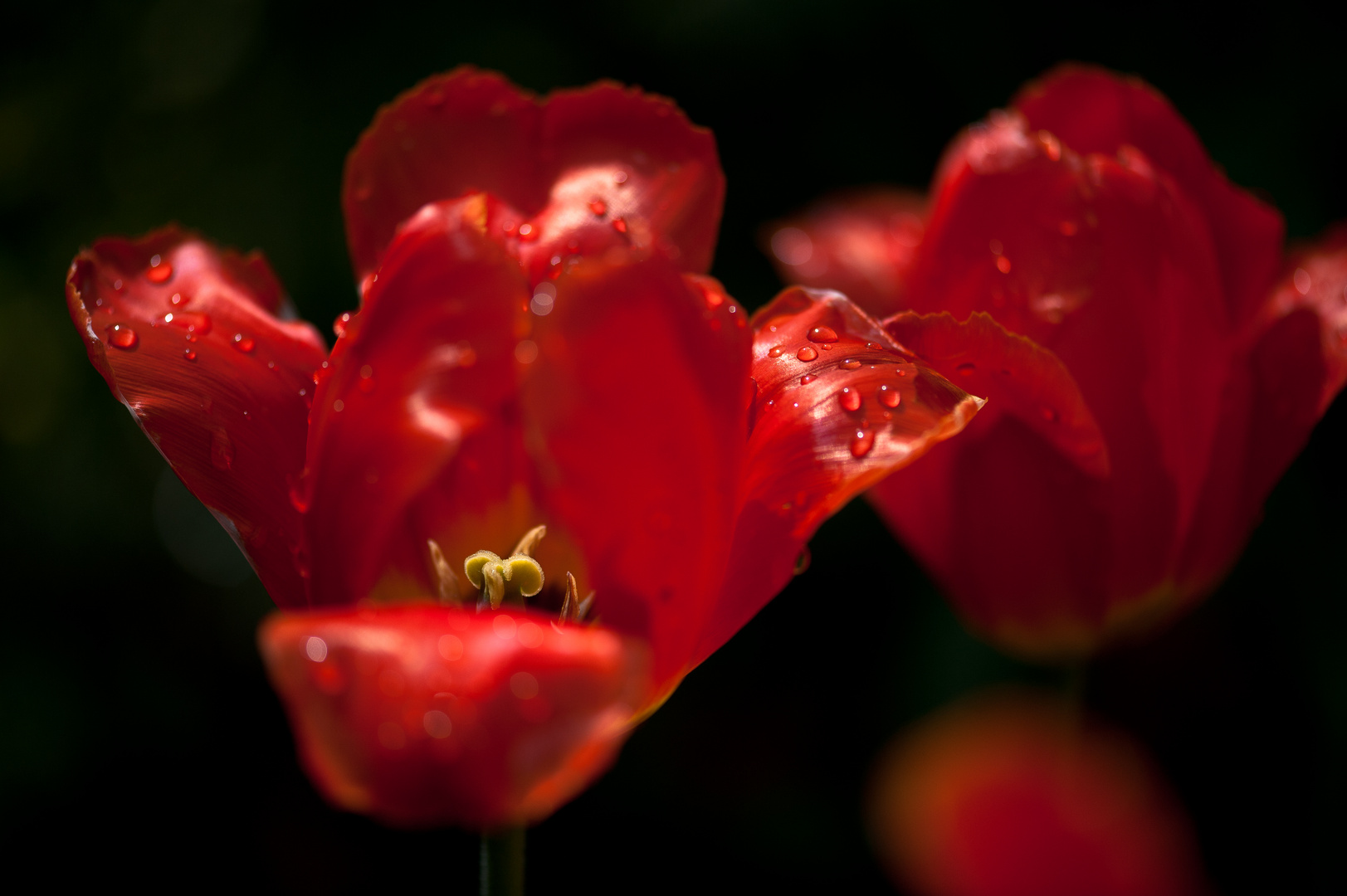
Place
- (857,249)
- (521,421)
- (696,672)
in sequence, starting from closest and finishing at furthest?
(521,421) < (857,249) < (696,672)

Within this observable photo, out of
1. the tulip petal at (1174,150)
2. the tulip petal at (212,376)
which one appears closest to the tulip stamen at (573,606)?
the tulip petal at (212,376)

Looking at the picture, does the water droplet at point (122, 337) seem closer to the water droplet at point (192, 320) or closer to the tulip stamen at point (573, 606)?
the water droplet at point (192, 320)

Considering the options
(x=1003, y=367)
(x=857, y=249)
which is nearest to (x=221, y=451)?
(x=1003, y=367)

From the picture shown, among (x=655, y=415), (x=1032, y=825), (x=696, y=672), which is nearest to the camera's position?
(x=1032, y=825)

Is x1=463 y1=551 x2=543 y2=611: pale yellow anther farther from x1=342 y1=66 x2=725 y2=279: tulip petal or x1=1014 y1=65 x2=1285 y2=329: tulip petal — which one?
x1=1014 y1=65 x2=1285 y2=329: tulip petal

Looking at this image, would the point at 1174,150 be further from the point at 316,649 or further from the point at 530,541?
the point at 316,649

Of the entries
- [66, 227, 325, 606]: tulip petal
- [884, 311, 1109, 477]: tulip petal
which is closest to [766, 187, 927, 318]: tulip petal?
[884, 311, 1109, 477]: tulip petal
